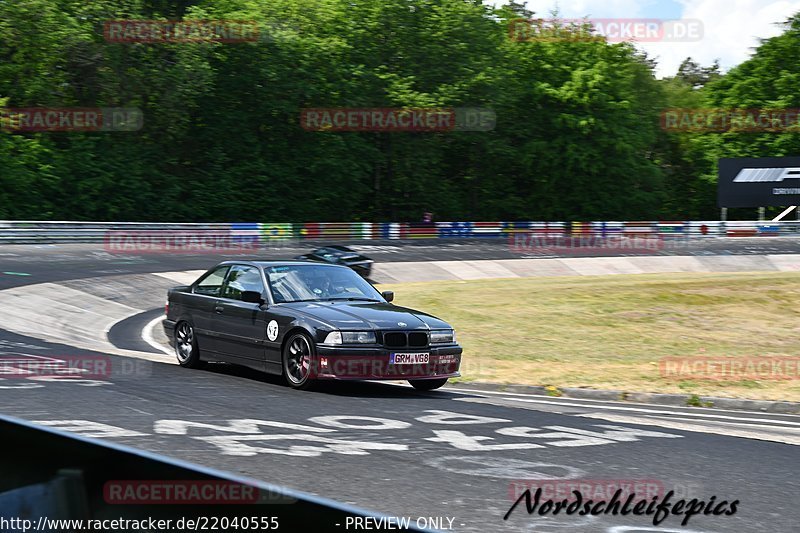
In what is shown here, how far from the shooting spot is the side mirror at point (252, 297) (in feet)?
38.0

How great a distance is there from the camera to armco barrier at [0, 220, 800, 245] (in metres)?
38.7

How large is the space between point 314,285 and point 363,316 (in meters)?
1.18

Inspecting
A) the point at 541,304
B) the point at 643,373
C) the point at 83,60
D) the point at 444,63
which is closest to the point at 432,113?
the point at 444,63

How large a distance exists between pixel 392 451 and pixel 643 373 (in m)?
8.02

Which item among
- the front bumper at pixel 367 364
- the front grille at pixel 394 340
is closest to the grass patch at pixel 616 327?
the front bumper at pixel 367 364

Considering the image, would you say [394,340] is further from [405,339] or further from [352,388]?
[352,388]

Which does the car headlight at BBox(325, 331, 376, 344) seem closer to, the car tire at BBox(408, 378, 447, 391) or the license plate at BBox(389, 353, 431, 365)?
the license plate at BBox(389, 353, 431, 365)

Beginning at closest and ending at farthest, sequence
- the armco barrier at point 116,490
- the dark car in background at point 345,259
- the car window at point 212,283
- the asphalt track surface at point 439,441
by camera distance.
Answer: the armco barrier at point 116,490 → the asphalt track surface at point 439,441 → the car window at point 212,283 → the dark car in background at point 345,259

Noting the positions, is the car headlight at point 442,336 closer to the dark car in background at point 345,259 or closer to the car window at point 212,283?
the car window at point 212,283

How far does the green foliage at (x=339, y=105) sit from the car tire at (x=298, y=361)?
3722 centimetres

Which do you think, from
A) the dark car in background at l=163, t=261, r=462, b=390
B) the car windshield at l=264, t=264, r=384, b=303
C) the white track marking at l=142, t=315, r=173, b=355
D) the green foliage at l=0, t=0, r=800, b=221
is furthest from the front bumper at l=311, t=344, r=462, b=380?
the green foliage at l=0, t=0, r=800, b=221

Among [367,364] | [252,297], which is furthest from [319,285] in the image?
[367,364]

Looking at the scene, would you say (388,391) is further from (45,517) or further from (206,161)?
(206,161)

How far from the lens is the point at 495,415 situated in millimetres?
9562
